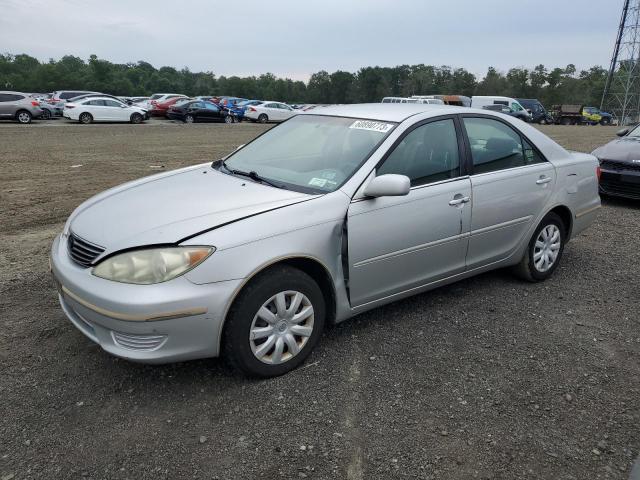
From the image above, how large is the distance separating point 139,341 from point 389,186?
1702 millimetres

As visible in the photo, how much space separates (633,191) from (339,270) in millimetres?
6584

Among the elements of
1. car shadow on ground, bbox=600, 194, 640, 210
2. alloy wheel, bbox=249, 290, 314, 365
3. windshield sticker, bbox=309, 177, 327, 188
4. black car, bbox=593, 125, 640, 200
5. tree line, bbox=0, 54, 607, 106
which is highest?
tree line, bbox=0, 54, 607, 106

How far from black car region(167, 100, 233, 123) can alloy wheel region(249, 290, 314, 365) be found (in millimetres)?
28754

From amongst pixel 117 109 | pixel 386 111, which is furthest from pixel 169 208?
pixel 117 109

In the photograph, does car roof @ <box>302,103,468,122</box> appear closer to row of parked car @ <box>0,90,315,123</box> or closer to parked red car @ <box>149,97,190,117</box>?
row of parked car @ <box>0,90,315,123</box>

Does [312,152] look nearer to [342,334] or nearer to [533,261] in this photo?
[342,334]

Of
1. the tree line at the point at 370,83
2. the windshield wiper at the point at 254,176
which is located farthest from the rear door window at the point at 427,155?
the tree line at the point at 370,83

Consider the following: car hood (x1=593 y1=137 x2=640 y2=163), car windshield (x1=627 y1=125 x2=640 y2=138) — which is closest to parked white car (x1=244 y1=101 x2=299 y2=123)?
car windshield (x1=627 y1=125 x2=640 y2=138)

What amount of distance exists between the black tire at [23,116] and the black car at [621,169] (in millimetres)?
24711

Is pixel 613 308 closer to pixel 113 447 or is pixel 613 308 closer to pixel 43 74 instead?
pixel 113 447

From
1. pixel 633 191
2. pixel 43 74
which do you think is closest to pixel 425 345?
pixel 633 191

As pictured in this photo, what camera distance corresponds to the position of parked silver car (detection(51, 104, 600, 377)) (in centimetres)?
275

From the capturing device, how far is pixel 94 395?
9.66 feet

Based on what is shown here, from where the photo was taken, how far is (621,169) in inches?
314
